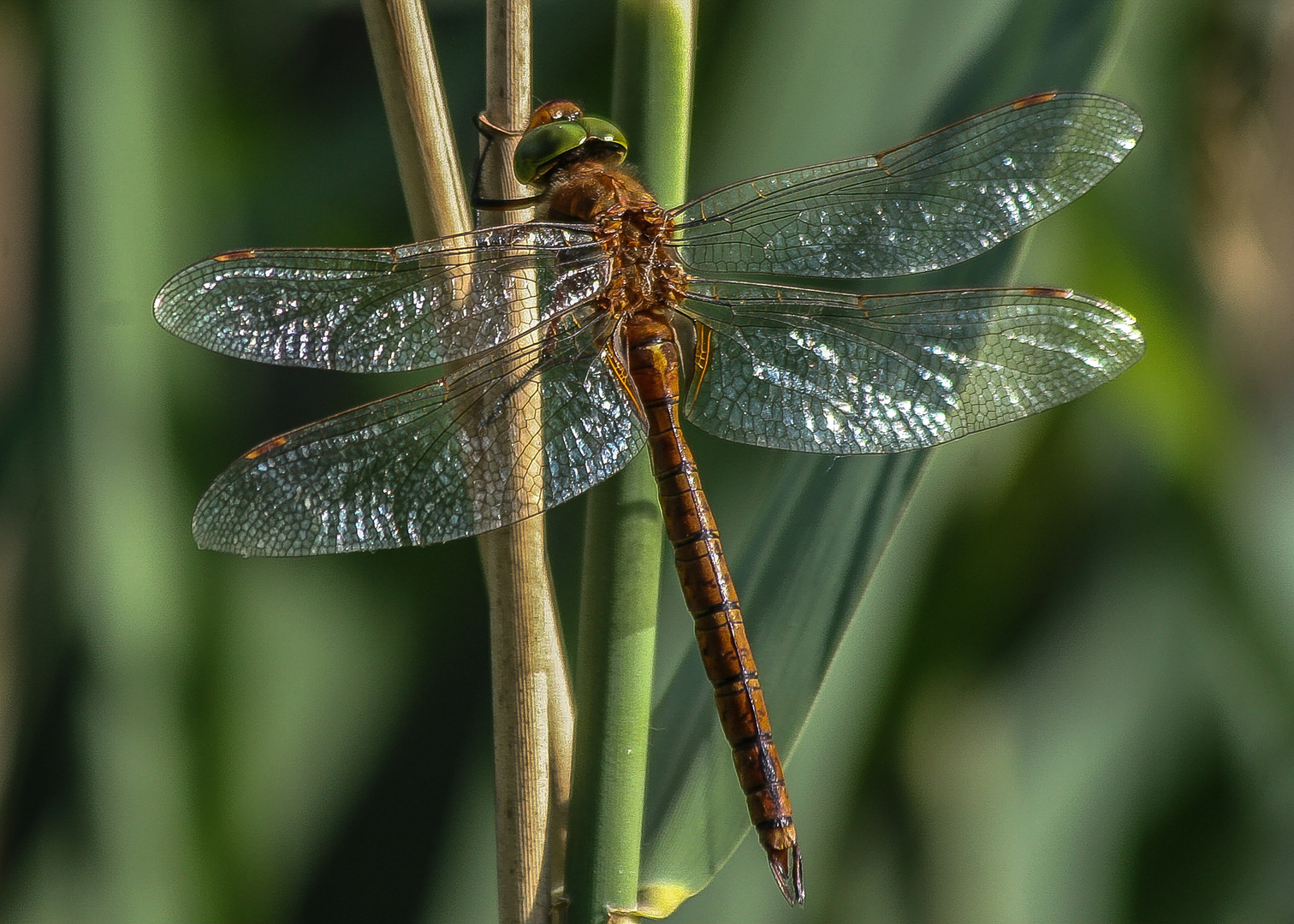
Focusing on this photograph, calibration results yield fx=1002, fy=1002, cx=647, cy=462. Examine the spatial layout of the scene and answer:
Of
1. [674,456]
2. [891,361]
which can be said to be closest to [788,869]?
[674,456]

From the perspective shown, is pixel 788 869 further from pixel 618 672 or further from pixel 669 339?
pixel 669 339

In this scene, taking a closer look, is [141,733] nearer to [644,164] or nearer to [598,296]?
[598,296]

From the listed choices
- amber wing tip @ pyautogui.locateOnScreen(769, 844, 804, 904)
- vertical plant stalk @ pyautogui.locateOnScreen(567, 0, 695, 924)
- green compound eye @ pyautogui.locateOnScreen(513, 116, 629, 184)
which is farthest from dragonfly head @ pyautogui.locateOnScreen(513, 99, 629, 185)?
amber wing tip @ pyautogui.locateOnScreen(769, 844, 804, 904)

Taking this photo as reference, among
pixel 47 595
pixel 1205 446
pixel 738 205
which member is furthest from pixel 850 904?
pixel 47 595

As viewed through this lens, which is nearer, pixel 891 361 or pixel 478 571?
pixel 891 361

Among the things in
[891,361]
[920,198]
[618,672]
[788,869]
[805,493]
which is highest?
[920,198]

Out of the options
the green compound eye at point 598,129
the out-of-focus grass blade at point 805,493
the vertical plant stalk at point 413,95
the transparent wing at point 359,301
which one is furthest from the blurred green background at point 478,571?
the vertical plant stalk at point 413,95
